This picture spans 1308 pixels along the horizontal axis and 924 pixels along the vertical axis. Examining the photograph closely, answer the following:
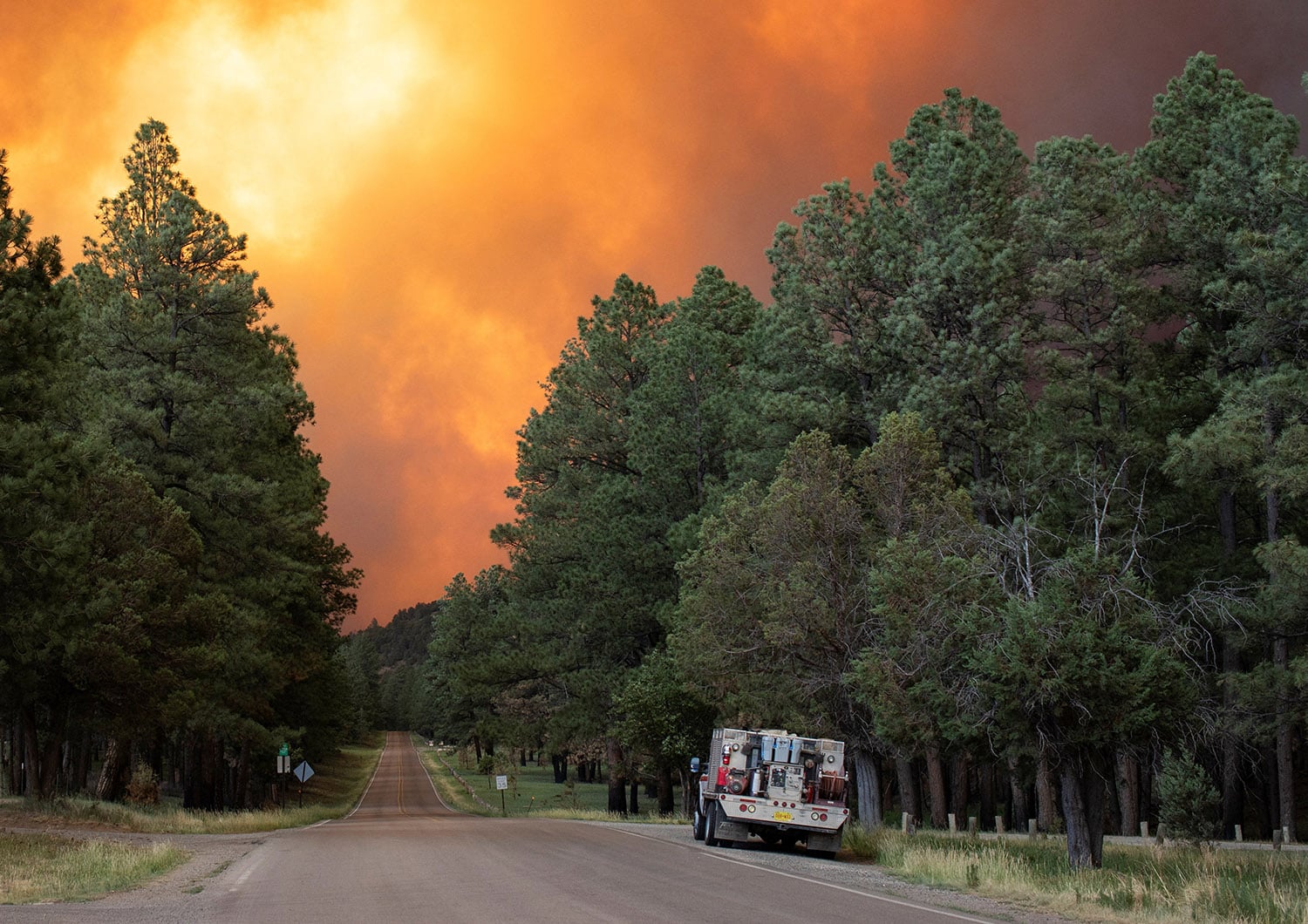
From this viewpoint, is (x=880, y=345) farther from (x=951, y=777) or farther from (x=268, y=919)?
(x=268, y=919)

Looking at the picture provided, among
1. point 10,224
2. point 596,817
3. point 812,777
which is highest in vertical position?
point 10,224

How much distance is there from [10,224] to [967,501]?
870 inches

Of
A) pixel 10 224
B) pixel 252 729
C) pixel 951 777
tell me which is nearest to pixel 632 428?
pixel 252 729

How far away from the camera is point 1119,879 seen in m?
15.5

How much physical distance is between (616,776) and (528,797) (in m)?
26.4

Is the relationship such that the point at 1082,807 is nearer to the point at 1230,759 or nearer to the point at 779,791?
A: the point at 779,791

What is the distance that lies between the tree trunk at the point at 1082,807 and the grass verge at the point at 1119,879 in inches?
16.4

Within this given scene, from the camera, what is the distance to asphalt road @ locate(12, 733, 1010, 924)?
38.6 ft

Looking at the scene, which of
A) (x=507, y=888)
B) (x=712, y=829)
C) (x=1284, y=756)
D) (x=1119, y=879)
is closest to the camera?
(x=507, y=888)

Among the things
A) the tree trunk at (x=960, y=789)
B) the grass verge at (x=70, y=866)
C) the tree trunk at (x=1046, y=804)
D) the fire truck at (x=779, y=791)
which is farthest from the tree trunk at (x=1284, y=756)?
the grass verge at (x=70, y=866)

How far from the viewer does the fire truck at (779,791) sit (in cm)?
2231

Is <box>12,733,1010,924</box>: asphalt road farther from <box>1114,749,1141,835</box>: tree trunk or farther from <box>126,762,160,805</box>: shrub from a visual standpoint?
<box>1114,749,1141,835</box>: tree trunk

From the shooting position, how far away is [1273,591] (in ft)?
94.1

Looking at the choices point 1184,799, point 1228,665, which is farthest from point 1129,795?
point 1184,799
